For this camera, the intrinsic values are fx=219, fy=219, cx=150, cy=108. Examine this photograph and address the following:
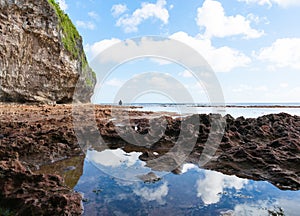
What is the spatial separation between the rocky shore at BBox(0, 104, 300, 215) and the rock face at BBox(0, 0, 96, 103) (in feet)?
41.2

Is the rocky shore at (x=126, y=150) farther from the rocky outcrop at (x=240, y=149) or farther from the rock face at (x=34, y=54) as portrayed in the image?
the rock face at (x=34, y=54)

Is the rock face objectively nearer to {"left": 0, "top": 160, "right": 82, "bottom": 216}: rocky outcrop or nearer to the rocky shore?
the rocky shore

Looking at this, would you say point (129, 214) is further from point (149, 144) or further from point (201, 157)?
point (149, 144)

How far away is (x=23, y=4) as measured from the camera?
1869 centimetres

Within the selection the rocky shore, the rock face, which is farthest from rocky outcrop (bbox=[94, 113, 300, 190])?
the rock face

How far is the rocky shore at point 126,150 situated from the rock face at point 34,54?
1254cm

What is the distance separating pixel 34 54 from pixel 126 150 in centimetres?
1856

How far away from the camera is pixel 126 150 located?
752cm

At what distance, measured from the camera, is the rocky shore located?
319cm

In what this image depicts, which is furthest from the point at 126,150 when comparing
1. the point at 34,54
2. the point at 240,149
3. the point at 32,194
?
the point at 34,54

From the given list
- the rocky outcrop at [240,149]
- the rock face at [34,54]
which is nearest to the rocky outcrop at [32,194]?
the rocky outcrop at [240,149]

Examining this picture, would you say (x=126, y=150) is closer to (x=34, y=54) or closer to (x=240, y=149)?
(x=240, y=149)

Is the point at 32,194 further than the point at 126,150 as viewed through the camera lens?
No

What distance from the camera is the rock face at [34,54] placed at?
17.9 m
